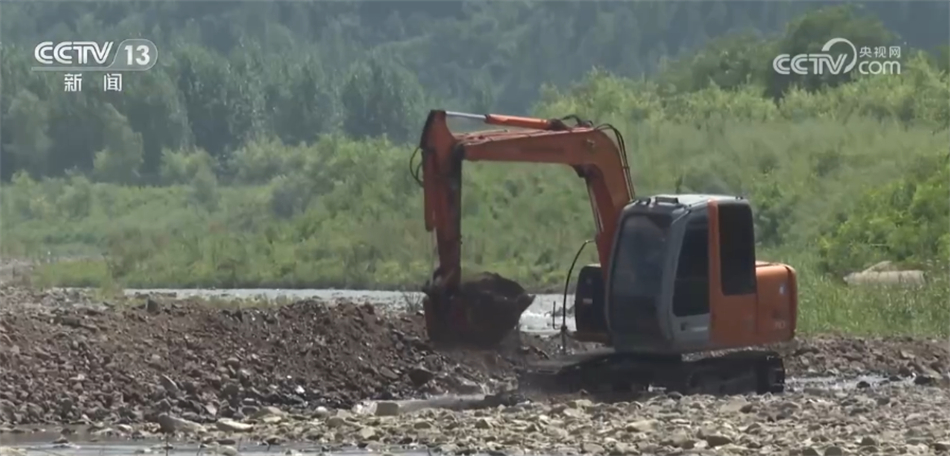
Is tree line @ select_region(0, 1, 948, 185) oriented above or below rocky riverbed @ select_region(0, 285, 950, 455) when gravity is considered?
above

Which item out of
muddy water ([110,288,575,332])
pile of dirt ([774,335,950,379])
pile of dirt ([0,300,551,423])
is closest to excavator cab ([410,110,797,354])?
pile of dirt ([0,300,551,423])

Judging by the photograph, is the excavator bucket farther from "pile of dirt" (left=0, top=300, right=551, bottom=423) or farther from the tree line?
the tree line

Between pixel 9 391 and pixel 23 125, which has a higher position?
pixel 23 125

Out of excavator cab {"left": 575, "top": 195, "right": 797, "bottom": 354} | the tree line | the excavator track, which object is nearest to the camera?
excavator cab {"left": 575, "top": 195, "right": 797, "bottom": 354}

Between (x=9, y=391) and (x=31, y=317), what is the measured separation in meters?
2.74

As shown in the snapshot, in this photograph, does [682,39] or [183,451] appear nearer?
[183,451]

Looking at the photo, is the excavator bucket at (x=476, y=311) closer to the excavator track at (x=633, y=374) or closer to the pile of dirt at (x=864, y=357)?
the excavator track at (x=633, y=374)

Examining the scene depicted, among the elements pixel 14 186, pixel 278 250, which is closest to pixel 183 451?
pixel 278 250

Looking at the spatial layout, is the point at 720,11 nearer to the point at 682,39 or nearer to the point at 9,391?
the point at 682,39

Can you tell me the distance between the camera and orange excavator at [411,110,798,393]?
16859 mm

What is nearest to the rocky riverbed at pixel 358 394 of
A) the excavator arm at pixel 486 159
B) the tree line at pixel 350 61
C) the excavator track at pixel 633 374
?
the excavator track at pixel 633 374

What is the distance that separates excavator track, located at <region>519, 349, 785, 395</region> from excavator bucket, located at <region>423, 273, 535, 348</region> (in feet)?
2.01

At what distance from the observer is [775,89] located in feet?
193

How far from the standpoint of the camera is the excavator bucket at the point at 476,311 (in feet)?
55.6
